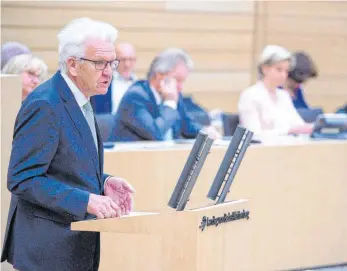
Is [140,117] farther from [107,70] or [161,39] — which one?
[161,39]

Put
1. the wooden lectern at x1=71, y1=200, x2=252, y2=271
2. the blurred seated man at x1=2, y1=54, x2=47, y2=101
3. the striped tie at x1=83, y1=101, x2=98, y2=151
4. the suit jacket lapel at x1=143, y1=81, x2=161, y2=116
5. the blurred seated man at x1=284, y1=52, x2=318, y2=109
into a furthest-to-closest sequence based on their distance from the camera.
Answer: the blurred seated man at x1=284, y1=52, x2=318, y2=109 → the suit jacket lapel at x1=143, y1=81, x2=161, y2=116 → the blurred seated man at x1=2, y1=54, x2=47, y2=101 → the striped tie at x1=83, y1=101, x2=98, y2=151 → the wooden lectern at x1=71, y1=200, x2=252, y2=271

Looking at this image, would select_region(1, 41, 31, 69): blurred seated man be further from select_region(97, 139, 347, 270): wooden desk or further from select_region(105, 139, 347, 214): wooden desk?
select_region(97, 139, 347, 270): wooden desk

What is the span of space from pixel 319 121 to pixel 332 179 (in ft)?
1.31

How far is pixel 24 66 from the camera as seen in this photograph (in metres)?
5.44

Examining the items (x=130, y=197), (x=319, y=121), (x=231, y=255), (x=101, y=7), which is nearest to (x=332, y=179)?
(x=319, y=121)

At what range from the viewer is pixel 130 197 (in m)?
3.37

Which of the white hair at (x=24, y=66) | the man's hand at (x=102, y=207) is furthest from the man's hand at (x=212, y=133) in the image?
the man's hand at (x=102, y=207)

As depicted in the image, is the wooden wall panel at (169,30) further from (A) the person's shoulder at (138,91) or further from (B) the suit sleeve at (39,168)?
(B) the suit sleeve at (39,168)

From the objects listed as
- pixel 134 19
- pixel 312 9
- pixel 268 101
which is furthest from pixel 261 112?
pixel 312 9

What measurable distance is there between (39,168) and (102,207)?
24 cm

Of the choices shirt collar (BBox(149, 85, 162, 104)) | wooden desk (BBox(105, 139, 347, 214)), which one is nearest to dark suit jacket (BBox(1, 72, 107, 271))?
wooden desk (BBox(105, 139, 347, 214))

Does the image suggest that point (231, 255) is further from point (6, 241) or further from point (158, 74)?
point (158, 74)

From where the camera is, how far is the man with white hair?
124 inches

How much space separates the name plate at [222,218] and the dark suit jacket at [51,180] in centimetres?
39
